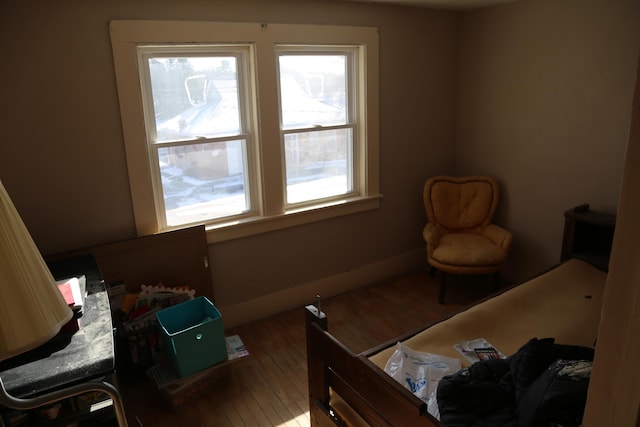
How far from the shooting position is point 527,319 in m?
2.36

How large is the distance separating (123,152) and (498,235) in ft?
8.97

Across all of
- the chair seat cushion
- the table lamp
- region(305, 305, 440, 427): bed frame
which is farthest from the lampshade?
the chair seat cushion

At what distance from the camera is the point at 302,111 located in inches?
128

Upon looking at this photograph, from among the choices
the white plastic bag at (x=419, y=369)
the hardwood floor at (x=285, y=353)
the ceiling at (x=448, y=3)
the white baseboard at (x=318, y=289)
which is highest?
the ceiling at (x=448, y=3)

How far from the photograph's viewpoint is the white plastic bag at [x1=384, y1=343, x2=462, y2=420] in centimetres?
181

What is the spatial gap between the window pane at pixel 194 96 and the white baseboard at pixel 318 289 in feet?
4.07

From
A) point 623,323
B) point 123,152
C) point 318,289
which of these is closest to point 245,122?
point 123,152

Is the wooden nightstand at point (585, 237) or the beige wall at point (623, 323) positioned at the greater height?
the beige wall at point (623, 323)

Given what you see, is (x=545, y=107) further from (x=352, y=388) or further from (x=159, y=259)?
(x=159, y=259)

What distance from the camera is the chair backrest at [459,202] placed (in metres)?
3.67

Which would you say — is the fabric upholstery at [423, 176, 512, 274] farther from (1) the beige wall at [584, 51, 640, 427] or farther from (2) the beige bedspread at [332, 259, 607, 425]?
(1) the beige wall at [584, 51, 640, 427]

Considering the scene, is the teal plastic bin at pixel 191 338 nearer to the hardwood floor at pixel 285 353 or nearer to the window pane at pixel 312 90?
the hardwood floor at pixel 285 353

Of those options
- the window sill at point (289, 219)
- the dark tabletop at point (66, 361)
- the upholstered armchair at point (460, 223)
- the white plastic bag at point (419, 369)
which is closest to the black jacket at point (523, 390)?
the white plastic bag at point (419, 369)

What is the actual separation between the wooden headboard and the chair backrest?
1.89 meters
